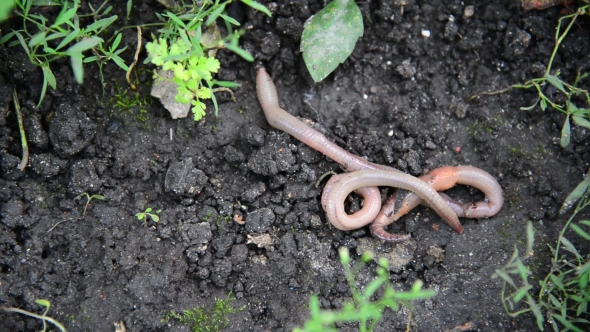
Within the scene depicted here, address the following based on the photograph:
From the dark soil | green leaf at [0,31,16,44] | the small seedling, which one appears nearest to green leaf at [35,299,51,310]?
the dark soil

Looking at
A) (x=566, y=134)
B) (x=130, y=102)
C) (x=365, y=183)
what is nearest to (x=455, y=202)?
(x=365, y=183)

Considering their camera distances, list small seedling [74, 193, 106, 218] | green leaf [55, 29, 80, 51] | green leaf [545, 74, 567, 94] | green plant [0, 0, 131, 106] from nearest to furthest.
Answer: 1. green plant [0, 0, 131, 106]
2. green leaf [55, 29, 80, 51]
3. small seedling [74, 193, 106, 218]
4. green leaf [545, 74, 567, 94]

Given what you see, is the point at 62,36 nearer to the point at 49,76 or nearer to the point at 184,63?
the point at 49,76

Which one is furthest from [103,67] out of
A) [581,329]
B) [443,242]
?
[581,329]

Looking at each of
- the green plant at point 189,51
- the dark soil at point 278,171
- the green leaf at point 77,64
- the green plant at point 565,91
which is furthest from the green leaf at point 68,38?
the green plant at point 565,91

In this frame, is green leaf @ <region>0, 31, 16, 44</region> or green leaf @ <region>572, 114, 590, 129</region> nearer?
green leaf @ <region>0, 31, 16, 44</region>

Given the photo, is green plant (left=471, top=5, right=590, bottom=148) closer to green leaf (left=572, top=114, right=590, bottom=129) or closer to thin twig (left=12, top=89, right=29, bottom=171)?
green leaf (left=572, top=114, right=590, bottom=129)
